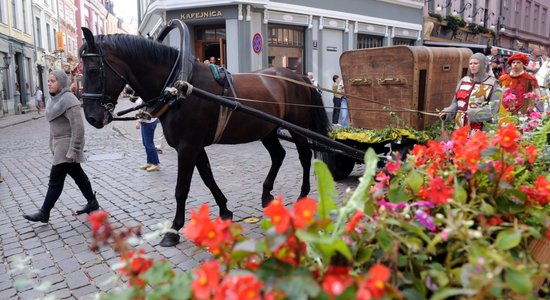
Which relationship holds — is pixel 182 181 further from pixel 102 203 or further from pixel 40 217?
pixel 102 203

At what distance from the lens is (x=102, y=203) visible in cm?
548

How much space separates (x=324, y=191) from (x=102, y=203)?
474cm

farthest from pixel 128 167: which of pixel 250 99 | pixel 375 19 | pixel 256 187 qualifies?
pixel 375 19

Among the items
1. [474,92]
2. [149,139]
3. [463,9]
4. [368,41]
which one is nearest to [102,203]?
[149,139]

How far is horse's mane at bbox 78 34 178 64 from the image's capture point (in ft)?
12.7

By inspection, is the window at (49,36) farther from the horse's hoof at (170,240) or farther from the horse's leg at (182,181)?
the horse's hoof at (170,240)

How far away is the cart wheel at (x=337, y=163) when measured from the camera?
5.96 meters

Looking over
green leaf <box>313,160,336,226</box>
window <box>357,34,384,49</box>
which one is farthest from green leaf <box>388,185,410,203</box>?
window <box>357,34,384,49</box>

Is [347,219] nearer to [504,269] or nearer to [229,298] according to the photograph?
[504,269]

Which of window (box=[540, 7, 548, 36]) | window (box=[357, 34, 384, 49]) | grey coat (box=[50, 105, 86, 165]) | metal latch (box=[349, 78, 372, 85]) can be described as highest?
window (box=[540, 7, 548, 36])

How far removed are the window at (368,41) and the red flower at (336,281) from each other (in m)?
18.1

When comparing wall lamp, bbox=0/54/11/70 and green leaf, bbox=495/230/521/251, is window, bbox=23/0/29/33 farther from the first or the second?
green leaf, bbox=495/230/521/251

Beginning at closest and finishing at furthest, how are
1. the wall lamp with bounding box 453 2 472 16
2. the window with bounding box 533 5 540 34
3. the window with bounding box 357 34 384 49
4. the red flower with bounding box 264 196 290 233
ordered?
the red flower with bounding box 264 196 290 233
the window with bounding box 357 34 384 49
the wall lamp with bounding box 453 2 472 16
the window with bounding box 533 5 540 34

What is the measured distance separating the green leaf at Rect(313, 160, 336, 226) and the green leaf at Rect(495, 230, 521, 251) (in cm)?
46
